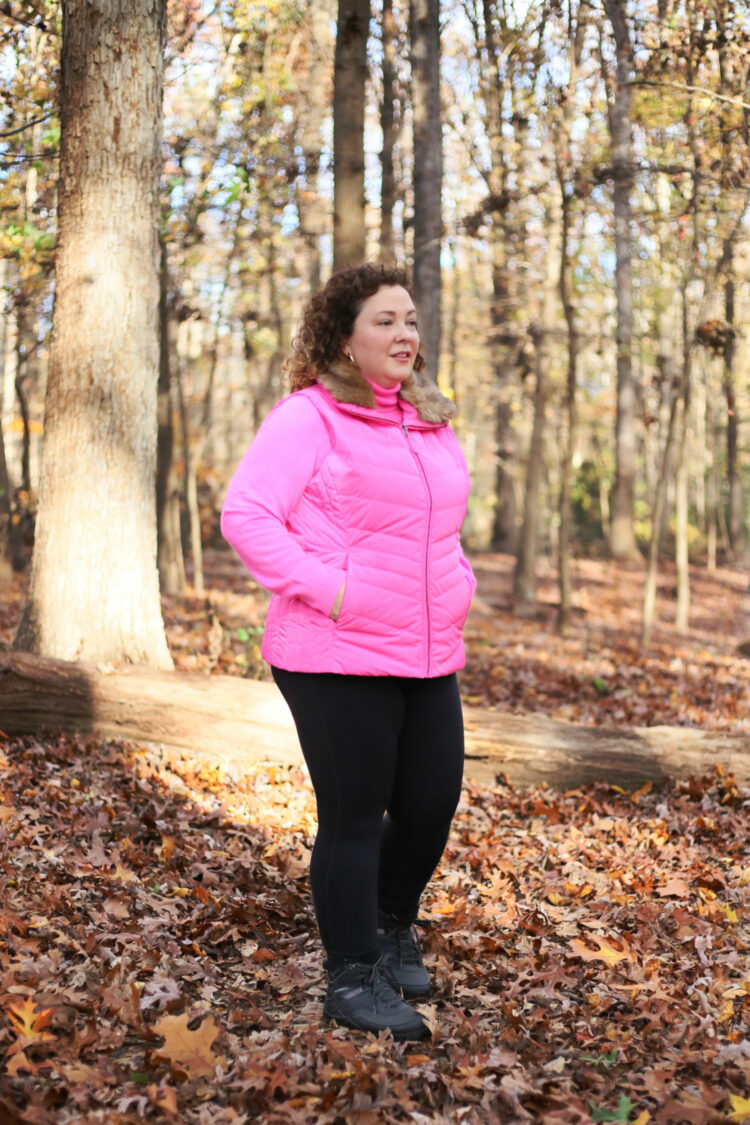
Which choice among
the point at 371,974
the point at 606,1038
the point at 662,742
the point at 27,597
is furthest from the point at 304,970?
the point at 27,597

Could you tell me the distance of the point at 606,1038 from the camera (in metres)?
3.21

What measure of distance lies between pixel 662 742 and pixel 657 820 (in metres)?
0.69

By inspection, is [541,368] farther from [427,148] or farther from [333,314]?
[333,314]

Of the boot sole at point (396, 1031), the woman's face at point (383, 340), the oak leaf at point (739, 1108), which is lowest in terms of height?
the boot sole at point (396, 1031)

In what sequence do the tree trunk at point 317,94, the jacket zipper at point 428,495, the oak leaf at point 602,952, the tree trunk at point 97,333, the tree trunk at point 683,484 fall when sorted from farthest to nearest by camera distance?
the tree trunk at point 317,94, the tree trunk at point 683,484, the tree trunk at point 97,333, the oak leaf at point 602,952, the jacket zipper at point 428,495

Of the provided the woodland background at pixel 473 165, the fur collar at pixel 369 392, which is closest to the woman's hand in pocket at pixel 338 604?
the fur collar at pixel 369 392

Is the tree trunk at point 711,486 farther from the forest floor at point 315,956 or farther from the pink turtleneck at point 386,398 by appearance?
the pink turtleneck at point 386,398

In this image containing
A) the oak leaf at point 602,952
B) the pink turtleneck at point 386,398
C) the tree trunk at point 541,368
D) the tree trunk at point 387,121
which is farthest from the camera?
the tree trunk at point 541,368

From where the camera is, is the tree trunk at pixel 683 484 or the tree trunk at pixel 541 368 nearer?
the tree trunk at pixel 683 484

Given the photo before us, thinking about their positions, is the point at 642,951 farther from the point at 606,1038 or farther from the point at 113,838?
the point at 113,838

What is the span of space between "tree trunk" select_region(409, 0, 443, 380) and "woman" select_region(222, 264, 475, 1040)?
268 inches

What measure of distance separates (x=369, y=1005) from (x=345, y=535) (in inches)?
59.3

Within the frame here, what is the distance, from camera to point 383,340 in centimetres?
322

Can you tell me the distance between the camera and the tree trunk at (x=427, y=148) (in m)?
9.98
